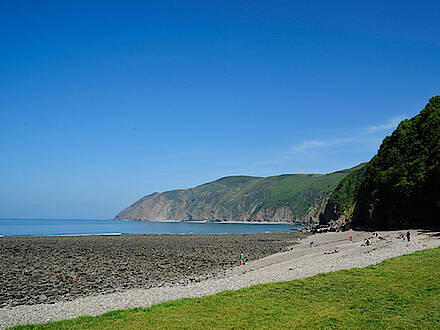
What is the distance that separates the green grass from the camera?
10672 mm

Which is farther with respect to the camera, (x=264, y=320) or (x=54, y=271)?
(x=54, y=271)

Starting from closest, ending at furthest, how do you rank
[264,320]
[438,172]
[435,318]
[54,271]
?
1. [435,318]
2. [264,320]
3. [54,271]
4. [438,172]

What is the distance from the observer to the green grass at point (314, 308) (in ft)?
35.0

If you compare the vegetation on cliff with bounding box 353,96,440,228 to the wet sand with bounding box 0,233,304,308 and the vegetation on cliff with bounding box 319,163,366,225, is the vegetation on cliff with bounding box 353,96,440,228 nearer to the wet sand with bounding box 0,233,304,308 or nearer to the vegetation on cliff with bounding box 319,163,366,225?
the wet sand with bounding box 0,233,304,308

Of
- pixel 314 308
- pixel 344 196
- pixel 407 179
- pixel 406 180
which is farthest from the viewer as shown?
pixel 344 196

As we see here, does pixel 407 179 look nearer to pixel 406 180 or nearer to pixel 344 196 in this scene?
pixel 406 180

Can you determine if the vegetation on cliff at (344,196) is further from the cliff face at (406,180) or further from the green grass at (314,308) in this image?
the green grass at (314,308)

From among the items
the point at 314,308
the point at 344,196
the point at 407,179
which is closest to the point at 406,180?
the point at 407,179

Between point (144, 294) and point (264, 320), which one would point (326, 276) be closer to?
point (264, 320)

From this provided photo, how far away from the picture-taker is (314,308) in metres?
12.1

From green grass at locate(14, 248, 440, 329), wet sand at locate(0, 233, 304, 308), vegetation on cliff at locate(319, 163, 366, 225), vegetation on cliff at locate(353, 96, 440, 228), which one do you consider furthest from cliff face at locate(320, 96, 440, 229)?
vegetation on cliff at locate(319, 163, 366, 225)

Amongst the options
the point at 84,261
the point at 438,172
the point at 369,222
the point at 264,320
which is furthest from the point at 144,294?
the point at 369,222

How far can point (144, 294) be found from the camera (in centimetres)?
1861

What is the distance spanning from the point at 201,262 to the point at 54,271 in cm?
Result: 1397
